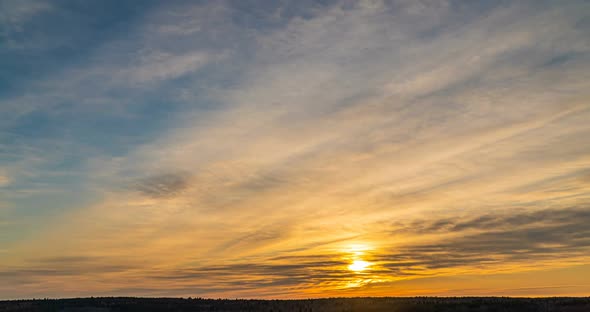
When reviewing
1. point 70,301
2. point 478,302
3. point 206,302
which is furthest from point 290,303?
point 70,301

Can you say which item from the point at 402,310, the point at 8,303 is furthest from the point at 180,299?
the point at 402,310

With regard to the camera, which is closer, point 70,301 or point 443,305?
point 443,305

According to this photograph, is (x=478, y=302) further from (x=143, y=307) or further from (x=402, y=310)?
(x=143, y=307)

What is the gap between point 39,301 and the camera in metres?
81.6

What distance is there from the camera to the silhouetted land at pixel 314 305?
5990 cm

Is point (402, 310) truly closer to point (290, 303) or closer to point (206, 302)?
point (290, 303)

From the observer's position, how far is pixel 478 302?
64.0m

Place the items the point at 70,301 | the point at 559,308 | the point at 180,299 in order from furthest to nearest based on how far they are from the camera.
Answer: the point at 180,299 < the point at 70,301 < the point at 559,308

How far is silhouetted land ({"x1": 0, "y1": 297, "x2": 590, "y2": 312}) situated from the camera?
59.9 meters

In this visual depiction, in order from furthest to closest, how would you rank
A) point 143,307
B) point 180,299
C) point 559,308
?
point 180,299
point 143,307
point 559,308

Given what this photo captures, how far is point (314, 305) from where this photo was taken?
70.7 metres

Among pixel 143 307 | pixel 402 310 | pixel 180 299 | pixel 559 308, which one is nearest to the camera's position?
pixel 559 308

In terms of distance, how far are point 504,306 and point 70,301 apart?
54753 mm

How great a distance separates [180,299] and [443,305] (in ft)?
132
